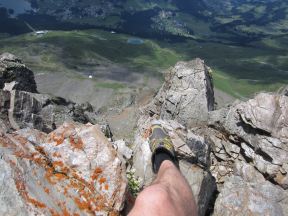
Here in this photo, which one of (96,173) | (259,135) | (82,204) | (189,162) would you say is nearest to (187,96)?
(259,135)

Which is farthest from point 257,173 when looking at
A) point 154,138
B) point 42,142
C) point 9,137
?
point 9,137

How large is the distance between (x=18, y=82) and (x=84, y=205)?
30.4m

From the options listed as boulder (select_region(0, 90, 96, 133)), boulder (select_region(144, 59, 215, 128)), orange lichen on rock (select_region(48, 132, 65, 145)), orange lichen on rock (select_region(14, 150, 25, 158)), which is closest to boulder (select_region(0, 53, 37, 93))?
boulder (select_region(0, 90, 96, 133))

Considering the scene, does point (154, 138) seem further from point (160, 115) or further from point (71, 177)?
point (160, 115)

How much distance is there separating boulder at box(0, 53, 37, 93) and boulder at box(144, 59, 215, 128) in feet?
49.1

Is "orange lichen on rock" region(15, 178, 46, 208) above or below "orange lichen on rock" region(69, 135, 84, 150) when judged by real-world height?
above

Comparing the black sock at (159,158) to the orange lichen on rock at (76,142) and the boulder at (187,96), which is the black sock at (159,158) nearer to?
the orange lichen on rock at (76,142)

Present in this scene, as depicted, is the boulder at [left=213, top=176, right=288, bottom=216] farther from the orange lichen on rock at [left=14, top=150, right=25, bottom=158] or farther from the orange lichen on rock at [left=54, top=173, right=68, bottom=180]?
the orange lichen on rock at [left=14, top=150, right=25, bottom=158]

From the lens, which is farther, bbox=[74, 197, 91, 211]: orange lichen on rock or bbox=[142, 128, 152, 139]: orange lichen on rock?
bbox=[142, 128, 152, 139]: orange lichen on rock

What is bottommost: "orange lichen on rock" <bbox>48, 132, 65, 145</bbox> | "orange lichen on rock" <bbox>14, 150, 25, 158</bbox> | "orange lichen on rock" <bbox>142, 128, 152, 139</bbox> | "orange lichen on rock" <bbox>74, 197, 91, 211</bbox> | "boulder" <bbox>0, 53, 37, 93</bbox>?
Result: "boulder" <bbox>0, 53, 37, 93</bbox>

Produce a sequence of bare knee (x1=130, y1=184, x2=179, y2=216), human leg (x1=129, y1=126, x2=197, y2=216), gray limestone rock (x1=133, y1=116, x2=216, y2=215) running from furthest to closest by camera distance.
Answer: gray limestone rock (x1=133, y1=116, x2=216, y2=215) < human leg (x1=129, y1=126, x2=197, y2=216) < bare knee (x1=130, y1=184, x2=179, y2=216)

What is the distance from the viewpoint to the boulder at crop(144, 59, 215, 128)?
3938 cm

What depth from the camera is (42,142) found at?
18.0m

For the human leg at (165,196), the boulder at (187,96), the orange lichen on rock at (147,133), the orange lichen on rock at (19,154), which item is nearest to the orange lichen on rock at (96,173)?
the human leg at (165,196)
